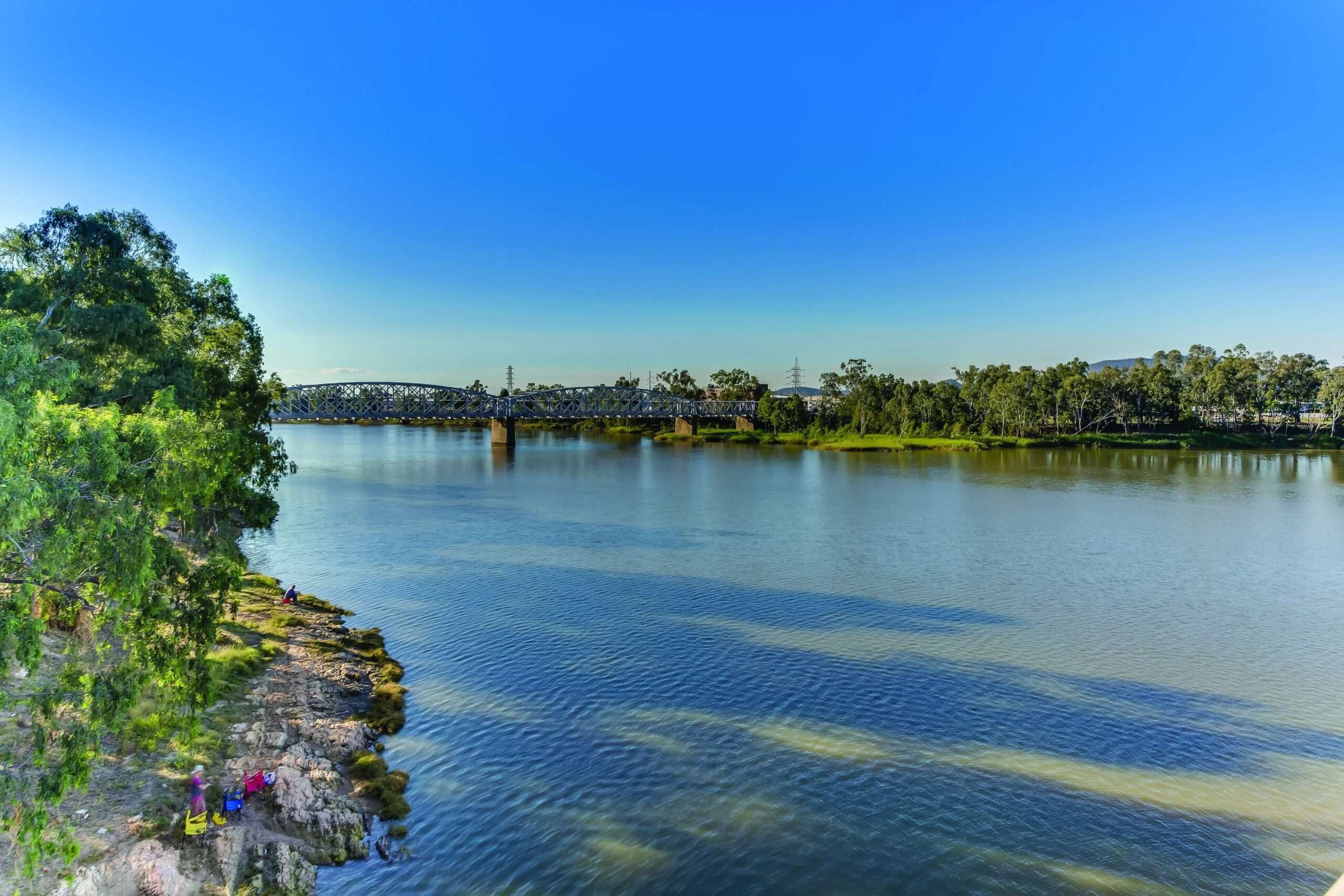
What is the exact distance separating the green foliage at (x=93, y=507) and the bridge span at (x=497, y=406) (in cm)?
8848

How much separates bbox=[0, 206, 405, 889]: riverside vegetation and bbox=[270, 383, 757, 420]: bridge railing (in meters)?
88.7

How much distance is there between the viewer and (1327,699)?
749 inches

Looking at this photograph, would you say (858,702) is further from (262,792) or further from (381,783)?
(262,792)

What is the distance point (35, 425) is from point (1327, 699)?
92.7 feet

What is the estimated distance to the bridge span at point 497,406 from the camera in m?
120

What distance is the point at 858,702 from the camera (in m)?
18.7

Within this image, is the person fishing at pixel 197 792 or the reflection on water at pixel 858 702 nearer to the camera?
the person fishing at pixel 197 792

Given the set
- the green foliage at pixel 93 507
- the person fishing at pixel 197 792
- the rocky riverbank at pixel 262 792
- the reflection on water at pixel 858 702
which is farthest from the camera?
the reflection on water at pixel 858 702

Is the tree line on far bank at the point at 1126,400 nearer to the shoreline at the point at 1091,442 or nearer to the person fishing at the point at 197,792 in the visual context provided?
the shoreline at the point at 1091,442

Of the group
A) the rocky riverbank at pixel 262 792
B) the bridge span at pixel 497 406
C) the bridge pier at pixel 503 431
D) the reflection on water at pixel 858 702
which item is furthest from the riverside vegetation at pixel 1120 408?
the rocky riverbank at pixel 262 792

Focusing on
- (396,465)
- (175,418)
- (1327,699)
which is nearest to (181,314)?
(175,418)

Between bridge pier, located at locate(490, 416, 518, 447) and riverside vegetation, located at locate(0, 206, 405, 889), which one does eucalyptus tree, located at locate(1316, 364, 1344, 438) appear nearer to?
bridge pier, located at locate(490, 416, 518, 447)

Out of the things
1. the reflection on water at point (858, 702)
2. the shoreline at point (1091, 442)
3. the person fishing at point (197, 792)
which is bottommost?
the reflection on water at point (858, 702)

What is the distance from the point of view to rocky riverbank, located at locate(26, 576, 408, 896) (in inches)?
426
